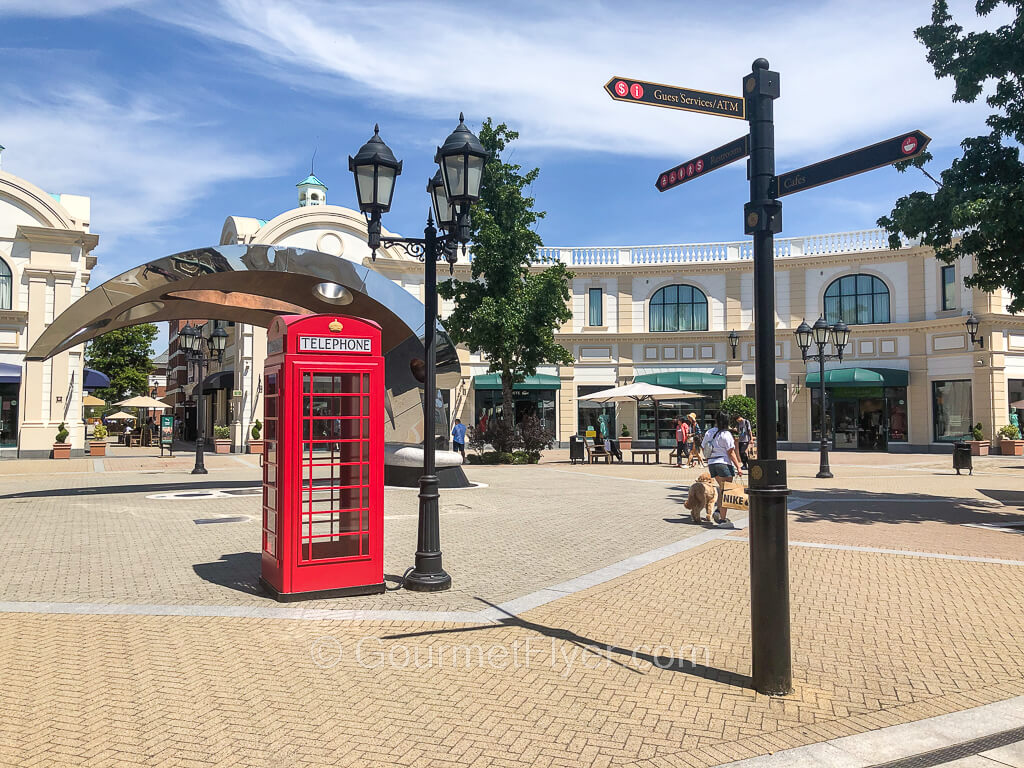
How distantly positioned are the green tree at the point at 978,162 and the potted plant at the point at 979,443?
58.6ft

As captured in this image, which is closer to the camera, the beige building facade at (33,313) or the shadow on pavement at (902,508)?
the shadow on pavement at (902,508)

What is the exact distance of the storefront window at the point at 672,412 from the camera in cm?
3641

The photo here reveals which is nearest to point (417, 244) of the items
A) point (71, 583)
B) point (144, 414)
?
point (71, 583)

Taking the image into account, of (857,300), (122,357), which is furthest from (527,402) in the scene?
(122,357)

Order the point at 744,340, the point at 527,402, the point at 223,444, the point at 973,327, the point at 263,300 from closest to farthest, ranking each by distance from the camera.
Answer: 1. the point at 263,300
2. the point at 973,327
3. the point at 223,444
4. the point at 744,340
5. the point at 527,402

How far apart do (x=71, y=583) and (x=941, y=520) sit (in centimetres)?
1228

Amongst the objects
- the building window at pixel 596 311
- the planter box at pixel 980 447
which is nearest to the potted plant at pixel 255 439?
the building window at pixel 596 311

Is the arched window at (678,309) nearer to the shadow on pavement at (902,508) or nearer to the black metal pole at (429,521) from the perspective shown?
the shadow on pavement at (902,508)

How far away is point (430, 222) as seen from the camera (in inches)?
326

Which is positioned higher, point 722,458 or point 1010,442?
point 722,458

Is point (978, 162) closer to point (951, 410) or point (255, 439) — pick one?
point (951, 410)

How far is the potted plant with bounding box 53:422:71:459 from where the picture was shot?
27.6 m

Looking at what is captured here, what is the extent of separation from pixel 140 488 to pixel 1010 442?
101 ft

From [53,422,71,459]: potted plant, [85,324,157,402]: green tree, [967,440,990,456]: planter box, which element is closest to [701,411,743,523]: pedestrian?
[967,440,990,456]: planter box
